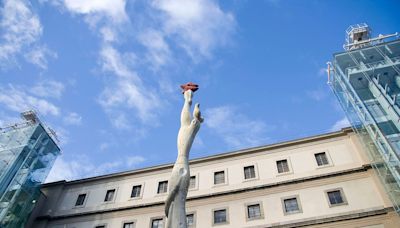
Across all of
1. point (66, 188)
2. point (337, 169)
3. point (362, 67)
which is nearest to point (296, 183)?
point (337, 169)

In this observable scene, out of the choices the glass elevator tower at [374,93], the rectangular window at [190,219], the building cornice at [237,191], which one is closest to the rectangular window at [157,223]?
the building cornice at [237,191]

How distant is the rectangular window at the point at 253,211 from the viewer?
22656mm

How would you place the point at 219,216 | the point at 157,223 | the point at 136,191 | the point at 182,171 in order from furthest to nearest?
the point at 136,191 → the point at 157,223 → the point at 219,216 → the point at 182,171

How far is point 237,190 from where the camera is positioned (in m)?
24.2

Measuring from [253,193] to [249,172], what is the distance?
228 centimetres

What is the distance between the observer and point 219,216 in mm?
23516

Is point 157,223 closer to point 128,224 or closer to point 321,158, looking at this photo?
point 128,224

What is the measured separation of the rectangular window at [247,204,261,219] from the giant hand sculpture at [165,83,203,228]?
14.3m

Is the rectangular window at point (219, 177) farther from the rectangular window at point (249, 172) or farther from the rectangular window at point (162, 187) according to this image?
the rectangular window at point (162, 187)

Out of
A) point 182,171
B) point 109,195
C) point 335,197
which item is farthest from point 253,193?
point 182,171

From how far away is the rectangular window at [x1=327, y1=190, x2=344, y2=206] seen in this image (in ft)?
70.5

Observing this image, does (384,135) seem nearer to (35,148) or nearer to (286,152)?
(286,152)

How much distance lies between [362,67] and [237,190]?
44.2 feet

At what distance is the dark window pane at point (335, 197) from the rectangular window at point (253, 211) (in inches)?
189
